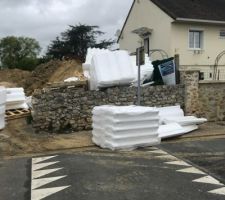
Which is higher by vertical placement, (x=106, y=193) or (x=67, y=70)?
(x=67, y=70)

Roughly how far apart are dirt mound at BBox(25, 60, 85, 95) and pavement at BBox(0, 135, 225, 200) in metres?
11.9

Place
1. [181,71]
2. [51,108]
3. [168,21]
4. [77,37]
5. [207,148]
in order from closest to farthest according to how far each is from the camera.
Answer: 1. [207,148]
2. [51,108]
3. [181,71]
4. [168,21]
5. [77,37]

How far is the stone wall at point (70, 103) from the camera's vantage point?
15.2m

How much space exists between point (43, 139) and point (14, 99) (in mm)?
4550

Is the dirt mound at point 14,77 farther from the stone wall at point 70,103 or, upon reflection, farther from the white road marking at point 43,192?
the white road marking at point 43,192

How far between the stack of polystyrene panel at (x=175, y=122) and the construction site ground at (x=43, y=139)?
186mm

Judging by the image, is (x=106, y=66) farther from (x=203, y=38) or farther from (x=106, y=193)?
(x=203, y=38)

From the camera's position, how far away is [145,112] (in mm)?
12250

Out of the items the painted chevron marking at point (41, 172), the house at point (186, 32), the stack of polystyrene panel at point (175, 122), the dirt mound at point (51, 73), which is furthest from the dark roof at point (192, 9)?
the painted chevron marking at point (41, 172)

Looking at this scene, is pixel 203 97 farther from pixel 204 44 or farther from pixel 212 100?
pixel 204 44

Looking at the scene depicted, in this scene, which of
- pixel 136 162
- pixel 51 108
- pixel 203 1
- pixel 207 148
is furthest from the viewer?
pixel 203 1

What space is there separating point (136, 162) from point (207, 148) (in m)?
2.69

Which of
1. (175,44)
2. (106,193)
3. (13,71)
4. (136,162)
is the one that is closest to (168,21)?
(175,44)

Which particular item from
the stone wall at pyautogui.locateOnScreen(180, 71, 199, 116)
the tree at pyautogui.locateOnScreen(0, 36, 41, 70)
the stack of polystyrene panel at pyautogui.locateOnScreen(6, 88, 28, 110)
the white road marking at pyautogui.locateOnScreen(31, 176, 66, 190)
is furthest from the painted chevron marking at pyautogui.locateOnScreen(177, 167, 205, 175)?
the tree at pyautogui.locateOnScreen(0, 36, 41, 70)
